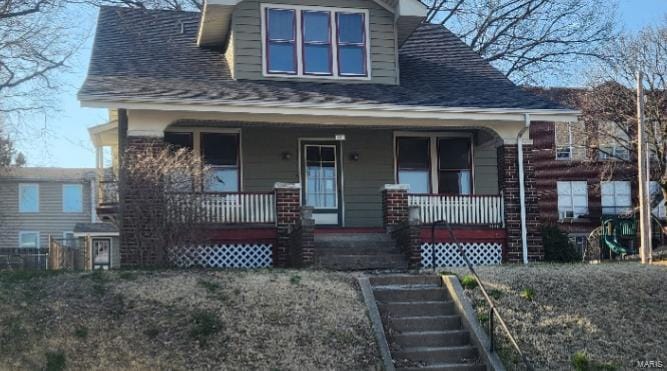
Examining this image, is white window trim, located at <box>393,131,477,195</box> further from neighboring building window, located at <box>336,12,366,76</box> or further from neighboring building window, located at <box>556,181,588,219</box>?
neighboring building window, located at <box>556,181,588,219</box>

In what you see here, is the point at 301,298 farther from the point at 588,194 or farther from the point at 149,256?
the point at 588,194

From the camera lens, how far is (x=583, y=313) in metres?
11.5

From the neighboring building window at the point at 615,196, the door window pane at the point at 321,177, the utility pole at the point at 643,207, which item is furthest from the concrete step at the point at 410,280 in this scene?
the neighboring building window at the point at 615,196

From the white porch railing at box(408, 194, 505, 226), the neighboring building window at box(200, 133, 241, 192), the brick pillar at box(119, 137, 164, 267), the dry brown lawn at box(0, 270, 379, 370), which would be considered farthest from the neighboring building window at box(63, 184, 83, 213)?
the dry brown lawn at box(0, 270, 379, 370)

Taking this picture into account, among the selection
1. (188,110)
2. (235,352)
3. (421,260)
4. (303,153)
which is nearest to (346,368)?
(235,352)

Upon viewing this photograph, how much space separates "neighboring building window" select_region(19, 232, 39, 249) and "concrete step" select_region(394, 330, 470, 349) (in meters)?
32.2

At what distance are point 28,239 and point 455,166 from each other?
27.2 m

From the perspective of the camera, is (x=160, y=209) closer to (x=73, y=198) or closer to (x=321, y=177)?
(x=321, y=177)

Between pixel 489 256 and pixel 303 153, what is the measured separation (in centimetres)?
472

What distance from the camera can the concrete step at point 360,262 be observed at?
47.4 feet

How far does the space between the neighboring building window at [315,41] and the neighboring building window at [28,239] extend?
26.0m

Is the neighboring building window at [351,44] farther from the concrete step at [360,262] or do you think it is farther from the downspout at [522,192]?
the concrete step at [360,262]

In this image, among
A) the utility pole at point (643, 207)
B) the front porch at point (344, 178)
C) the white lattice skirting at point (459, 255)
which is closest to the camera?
the front porch at point (344, 178)

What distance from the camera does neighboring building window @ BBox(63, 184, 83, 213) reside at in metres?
39.9
